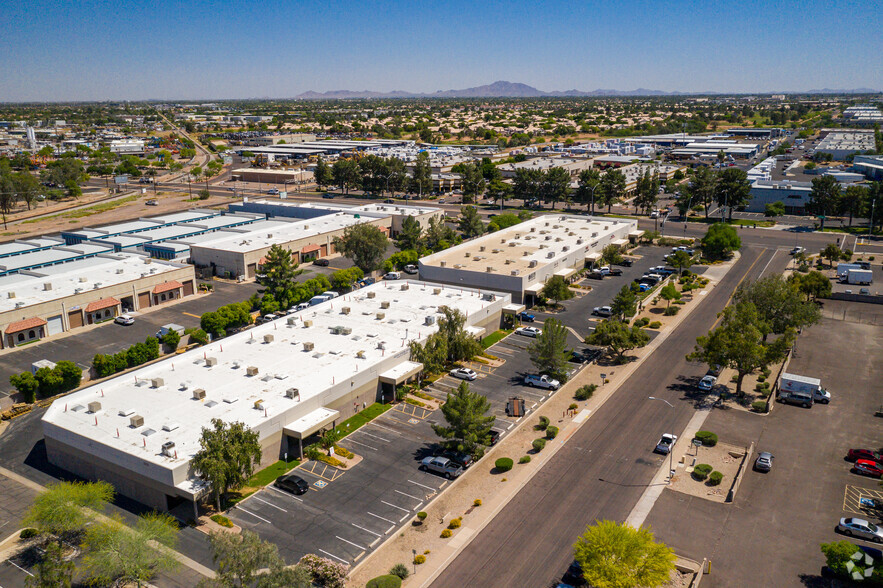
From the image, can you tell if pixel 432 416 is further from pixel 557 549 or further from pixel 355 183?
pixel 355 183

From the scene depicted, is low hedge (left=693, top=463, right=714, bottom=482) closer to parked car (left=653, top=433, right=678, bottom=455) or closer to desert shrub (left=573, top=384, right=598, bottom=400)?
parked car (left=653, top=433, right=678, bottom=455)

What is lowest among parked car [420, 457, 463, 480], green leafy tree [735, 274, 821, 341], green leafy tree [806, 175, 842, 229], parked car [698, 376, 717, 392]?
parked car [420, 457, 463, 480]

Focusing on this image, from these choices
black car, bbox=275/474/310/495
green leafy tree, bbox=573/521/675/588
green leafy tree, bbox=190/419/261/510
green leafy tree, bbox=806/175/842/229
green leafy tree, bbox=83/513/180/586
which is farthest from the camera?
green leafy tree, bbox=806/175/842/229

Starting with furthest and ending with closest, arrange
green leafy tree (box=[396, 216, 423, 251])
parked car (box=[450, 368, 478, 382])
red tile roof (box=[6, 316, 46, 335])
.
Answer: green leafy tree (box=[396, 216, 423, 251]) → red tile roof (box=[6, 316, 46, 335]) → parked car (box=[450, 368, 478, 382])

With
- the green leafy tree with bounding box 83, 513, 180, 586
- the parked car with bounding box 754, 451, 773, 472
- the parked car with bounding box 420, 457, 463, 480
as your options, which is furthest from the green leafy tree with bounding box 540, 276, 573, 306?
the green leafy tree with bounding box 83, 513, 180, 586

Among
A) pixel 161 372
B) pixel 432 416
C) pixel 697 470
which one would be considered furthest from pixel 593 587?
pixel 161 372

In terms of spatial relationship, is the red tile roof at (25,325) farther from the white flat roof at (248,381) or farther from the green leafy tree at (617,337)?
the green leafy tree at (617,337)
